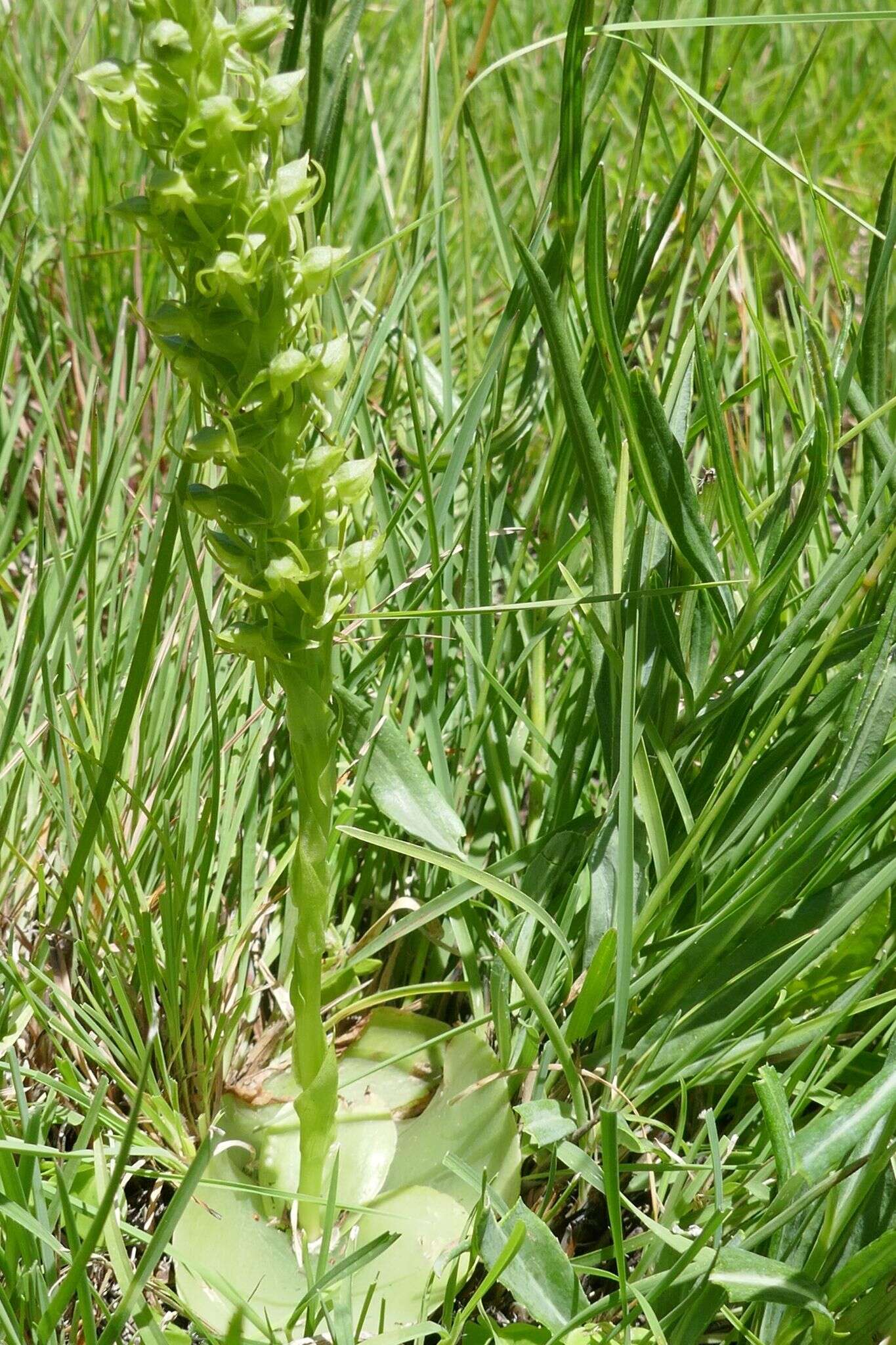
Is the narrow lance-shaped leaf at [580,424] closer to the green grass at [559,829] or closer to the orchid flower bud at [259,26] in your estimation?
the green grass at [559,829]

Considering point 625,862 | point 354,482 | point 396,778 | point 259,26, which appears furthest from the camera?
point 396,778

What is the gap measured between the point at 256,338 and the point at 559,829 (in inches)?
17.6

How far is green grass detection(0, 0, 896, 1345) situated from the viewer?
698mm

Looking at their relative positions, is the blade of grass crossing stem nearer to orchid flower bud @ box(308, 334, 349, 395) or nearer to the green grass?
the green grass

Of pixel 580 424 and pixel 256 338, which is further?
pixel 580 424

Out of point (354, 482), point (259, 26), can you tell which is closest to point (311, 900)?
point (354, 482)

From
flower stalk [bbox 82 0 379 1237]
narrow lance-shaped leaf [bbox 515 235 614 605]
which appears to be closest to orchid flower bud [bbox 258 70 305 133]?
flower stalk [bbox 82 0 379 1237]

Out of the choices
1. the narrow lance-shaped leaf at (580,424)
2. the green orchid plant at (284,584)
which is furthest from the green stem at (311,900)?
the narrow lance-shaped leaf at (580,424)

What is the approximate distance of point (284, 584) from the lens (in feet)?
1.97

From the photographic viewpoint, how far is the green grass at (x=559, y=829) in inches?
27.5

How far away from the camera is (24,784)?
102 centimetres

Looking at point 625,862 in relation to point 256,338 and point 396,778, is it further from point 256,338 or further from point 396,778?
point 256,338

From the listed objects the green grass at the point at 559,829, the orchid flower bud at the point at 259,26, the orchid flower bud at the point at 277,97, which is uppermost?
the orchid flower bud at the point at 259,26

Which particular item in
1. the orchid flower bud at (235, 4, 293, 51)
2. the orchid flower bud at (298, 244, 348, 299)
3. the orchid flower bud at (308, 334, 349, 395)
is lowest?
the orchid flower bud at (308, 334, 349, 395)
